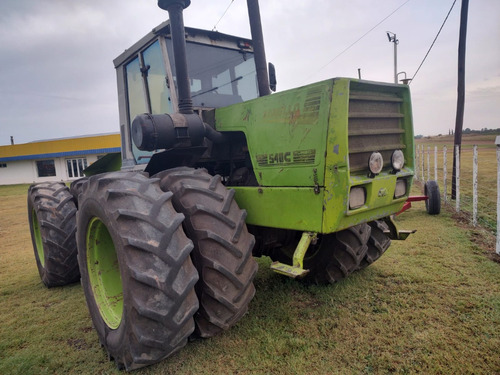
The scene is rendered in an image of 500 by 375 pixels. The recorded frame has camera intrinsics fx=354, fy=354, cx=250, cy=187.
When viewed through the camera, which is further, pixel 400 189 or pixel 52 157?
pixel 52 157

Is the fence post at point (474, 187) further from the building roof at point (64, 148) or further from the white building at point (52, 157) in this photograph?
the white building at point (52, 157)

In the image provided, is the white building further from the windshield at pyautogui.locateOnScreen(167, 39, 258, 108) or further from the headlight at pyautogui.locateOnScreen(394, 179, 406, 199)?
the headlight at pyautogui.locateOnScreen(394, 179, 406, 199)

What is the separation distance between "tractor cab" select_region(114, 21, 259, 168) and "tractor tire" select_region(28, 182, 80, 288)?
897mm

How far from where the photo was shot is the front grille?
104 inches

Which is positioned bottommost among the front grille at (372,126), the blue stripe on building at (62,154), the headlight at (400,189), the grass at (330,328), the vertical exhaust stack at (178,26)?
the grass at (330,328)

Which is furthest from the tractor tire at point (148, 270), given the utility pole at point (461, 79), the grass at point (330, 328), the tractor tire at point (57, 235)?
the utility pole at point (461, 79)

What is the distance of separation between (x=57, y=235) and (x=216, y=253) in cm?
257

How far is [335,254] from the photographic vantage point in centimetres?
348

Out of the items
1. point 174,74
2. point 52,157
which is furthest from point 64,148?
point 174,74

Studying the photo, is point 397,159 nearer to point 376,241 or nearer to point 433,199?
point 376,241

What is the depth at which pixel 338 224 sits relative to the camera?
8.14 ft

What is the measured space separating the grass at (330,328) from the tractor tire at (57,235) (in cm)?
20

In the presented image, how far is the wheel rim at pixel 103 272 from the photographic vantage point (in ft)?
9.27

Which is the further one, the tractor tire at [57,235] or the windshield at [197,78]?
the tractor tire at [57,235]
